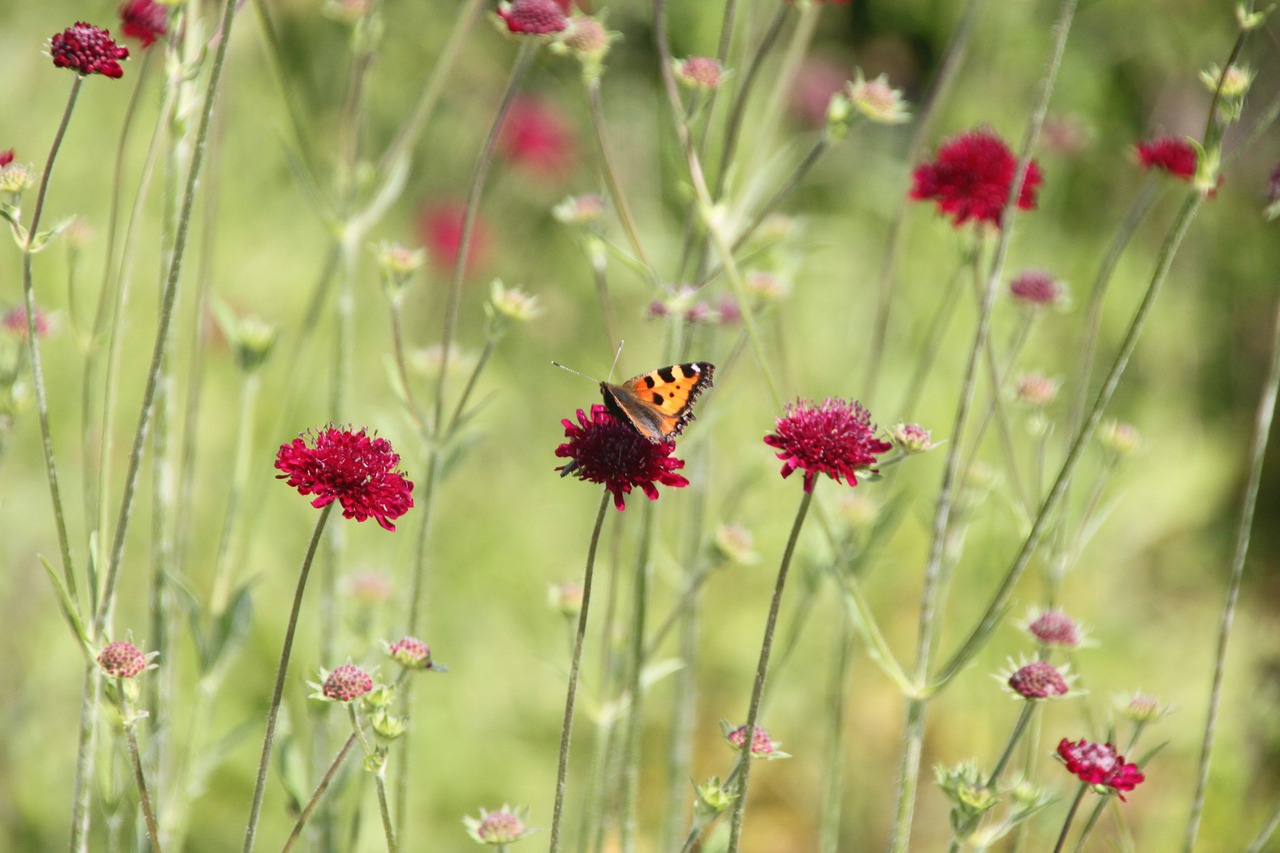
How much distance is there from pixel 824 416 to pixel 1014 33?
12.8 feet

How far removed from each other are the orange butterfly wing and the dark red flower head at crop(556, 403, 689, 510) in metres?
0.02

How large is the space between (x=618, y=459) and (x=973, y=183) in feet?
3.41

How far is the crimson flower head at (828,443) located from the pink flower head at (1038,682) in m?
0.38

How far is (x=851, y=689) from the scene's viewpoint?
3432 mm

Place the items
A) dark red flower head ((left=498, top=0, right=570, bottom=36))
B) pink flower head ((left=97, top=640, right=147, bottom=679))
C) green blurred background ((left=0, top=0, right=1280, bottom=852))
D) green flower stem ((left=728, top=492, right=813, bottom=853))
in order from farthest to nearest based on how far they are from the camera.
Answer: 1. green blurred background ((left=0, top=0, right=1280, bottom=852))
2. dark red flower head ((left=498, top=0, right=570, bottom=36))
3. pink flower head ((left=97, top=640, right=147, bottom=679))
4. green flower stem ((left=728, top=492, right=813, bottom=853))

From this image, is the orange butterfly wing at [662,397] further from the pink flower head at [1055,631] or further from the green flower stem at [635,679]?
the pink flower head at [1055,631]

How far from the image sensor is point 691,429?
2176mm

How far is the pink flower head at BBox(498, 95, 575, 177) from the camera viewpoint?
4.28m

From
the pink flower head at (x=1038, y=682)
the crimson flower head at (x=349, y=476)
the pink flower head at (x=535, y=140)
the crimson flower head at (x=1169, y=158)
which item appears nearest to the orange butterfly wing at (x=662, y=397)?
the crimson flower head at (x=349, y=476)

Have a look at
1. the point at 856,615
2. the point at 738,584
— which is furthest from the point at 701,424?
the point at 738,584

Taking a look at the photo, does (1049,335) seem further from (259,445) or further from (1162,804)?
(259,445)

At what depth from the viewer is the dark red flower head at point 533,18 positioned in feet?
6.03

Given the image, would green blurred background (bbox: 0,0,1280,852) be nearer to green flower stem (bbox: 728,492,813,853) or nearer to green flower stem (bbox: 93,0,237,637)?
green flower stem (bbox: 93,0,237,637)

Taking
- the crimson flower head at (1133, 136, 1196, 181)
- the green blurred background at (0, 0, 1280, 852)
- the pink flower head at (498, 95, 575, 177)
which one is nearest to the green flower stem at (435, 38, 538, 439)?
the green blurred background at (0, 0, 1280, 852)
